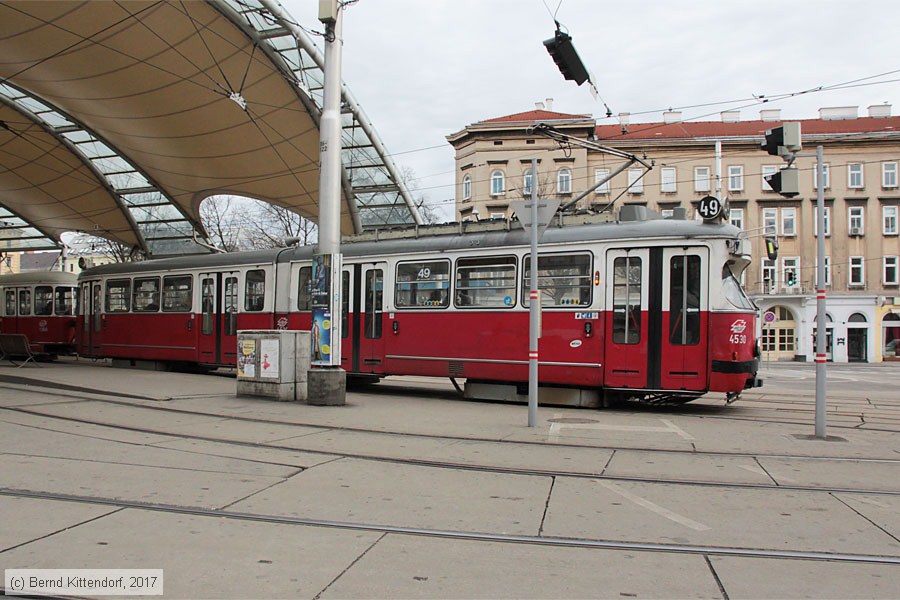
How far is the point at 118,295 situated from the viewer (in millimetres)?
20875

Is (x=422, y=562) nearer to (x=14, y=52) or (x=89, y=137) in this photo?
(x=14, y=52)

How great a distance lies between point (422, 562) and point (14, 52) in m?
26.9

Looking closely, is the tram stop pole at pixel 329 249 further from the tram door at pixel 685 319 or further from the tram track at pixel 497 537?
the tram track at pixel 497 537

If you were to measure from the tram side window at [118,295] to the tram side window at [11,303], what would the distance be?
29.7 feet

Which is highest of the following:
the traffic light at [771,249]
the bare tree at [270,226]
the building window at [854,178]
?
the building window at [854,178]

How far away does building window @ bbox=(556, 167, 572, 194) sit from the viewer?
2030 inches

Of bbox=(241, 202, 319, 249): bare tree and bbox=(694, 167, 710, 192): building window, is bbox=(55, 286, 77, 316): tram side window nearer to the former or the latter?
bbox=(241, 202, 319, 249): bare tree

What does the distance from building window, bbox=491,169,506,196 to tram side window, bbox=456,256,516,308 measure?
39.1 metres

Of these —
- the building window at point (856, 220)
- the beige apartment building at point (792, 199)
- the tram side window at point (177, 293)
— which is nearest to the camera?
the tram side window at point (177, 293)

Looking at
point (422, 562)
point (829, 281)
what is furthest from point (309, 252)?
point (829, 281)

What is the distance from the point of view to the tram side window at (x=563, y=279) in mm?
12133

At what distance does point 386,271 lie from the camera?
14547mm

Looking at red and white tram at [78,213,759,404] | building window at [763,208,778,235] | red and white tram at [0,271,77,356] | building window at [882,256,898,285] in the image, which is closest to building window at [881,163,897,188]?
building window at [882,256,898,285]

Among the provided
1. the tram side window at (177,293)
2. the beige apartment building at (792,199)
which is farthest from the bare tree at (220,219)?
the tram side window at (177,293)
